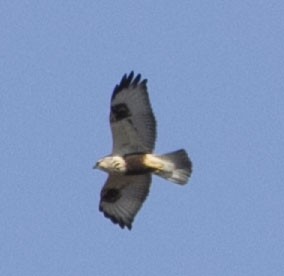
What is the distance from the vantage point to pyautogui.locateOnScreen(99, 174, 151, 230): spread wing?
2064cm

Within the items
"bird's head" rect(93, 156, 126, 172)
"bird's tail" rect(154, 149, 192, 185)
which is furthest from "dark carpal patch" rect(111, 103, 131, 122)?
"bird's tail" rect(154, 149, 192, 185)

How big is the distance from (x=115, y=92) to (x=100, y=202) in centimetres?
173

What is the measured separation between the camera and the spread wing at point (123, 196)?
20.6 meters

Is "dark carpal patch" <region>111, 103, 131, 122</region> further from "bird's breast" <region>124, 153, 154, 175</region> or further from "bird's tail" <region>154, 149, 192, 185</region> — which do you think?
"bird's tail" <region>154, 149, 192, 185</region>

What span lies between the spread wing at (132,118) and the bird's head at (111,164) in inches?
5.8

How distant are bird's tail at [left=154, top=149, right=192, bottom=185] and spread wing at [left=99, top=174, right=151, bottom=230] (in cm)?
40

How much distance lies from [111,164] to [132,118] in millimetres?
745

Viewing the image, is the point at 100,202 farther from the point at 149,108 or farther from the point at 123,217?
the point at 149,108

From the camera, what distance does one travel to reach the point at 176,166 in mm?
20266

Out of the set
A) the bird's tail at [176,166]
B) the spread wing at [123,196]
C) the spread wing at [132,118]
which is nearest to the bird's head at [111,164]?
the spread wing at [132,118]

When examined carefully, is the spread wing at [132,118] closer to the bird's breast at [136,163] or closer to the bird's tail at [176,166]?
the bird's breast at [136,163]

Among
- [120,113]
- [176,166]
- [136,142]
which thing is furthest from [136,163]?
[120,113]

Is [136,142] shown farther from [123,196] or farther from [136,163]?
[123,196]

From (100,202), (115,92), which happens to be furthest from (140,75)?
(100,202)
